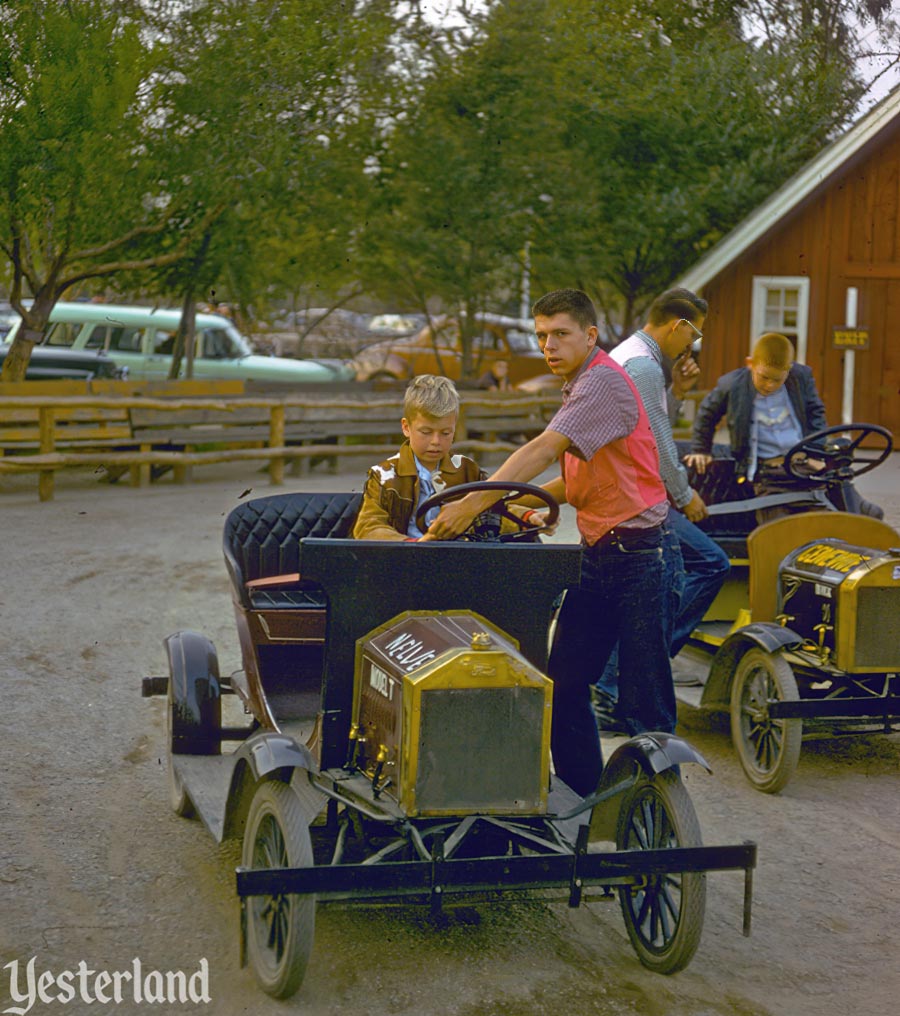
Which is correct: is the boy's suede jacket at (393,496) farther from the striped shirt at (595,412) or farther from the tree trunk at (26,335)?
the tree trunk at (26,335)

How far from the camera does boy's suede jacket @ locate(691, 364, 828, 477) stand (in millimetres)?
7652

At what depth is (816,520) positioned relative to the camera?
676cm

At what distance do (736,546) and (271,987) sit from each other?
169 inches

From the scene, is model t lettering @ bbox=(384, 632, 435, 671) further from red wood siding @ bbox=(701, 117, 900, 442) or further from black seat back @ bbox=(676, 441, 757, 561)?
red wood siding @ bbox=(701, 117, 900, 442)

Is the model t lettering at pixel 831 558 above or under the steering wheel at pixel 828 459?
under

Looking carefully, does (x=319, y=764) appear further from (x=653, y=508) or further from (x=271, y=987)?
(x=653, y=508)

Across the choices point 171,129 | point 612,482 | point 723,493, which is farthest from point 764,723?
point 171,129

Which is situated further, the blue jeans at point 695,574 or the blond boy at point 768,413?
the blond boy at point 768,413

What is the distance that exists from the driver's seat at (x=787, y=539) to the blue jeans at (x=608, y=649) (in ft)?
5.44

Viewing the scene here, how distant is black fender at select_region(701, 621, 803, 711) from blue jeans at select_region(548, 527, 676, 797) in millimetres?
1113

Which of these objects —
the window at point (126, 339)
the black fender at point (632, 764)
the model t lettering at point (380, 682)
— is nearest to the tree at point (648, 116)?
the window at point (126, 339)

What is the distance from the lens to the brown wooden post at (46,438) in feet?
47.3

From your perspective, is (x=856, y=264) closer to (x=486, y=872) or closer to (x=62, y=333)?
(x=62, y=333)

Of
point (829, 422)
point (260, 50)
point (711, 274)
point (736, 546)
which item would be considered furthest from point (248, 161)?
point (736, 546)
